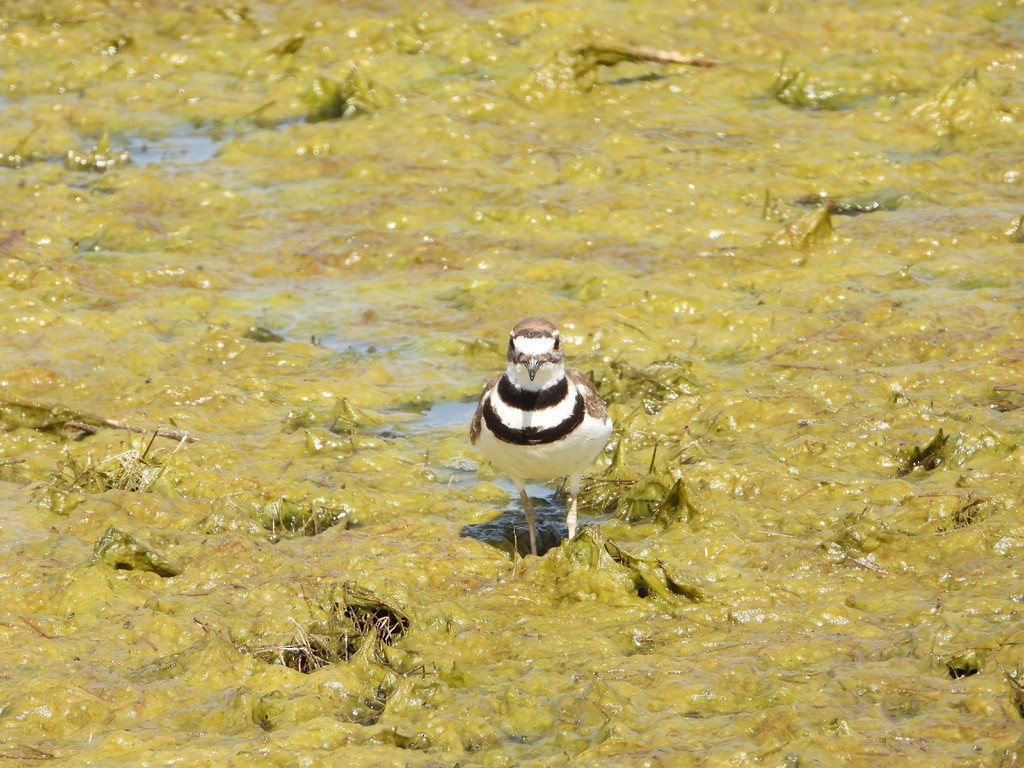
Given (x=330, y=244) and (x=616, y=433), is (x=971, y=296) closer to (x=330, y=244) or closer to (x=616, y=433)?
(x=616, y=433)

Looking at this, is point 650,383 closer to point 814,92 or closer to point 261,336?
point 261,336

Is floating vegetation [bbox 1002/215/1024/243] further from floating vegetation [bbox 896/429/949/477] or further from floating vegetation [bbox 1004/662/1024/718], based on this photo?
floating vegetation [bbox 1004/662/1024/718]

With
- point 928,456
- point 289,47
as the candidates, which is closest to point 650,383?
point 928,456

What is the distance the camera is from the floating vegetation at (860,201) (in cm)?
1192

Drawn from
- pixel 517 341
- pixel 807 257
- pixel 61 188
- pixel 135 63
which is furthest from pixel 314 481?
pixel 135 63

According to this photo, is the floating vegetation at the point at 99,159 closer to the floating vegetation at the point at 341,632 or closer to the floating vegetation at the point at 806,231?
the floating vegetation at the point at 806,231

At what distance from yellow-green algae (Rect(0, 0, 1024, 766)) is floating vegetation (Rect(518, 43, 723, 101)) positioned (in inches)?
2.1

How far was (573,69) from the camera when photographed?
564 inches

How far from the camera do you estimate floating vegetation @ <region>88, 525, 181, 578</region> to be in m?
7.06

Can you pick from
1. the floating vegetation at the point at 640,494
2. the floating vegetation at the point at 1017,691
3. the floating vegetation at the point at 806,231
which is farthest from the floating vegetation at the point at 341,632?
the floating vegetation at the point at 806,231

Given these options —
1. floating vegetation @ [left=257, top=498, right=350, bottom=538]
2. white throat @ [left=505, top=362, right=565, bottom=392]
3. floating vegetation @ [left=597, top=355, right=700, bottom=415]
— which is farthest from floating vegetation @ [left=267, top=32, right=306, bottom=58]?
white throat @ [left=505, top=362, right=565, bottom=392]

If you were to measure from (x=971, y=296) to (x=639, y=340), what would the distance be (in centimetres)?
237

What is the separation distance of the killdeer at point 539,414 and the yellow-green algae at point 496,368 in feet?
1.62

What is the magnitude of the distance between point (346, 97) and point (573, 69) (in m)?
2.27
